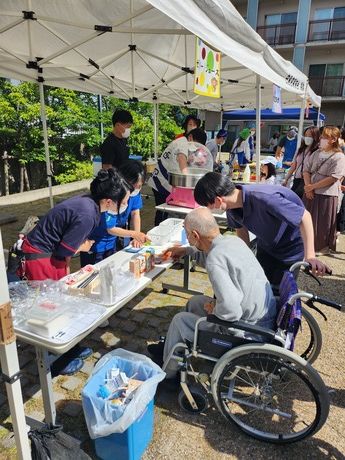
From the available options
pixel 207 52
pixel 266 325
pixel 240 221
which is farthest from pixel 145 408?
pixel 207 52

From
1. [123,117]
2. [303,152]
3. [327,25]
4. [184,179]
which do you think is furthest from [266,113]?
[327,25]

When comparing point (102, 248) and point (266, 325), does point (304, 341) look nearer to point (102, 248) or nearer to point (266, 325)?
point (266, 325)

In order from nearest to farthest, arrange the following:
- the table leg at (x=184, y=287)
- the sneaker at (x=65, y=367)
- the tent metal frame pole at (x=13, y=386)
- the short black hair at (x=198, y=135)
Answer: the tent metal frame pole at (x=13, y=386) < the sneaker at (x=65, y=367) < the table leg at (x=184, y=287) < the short black hair at (x=198, y=135)

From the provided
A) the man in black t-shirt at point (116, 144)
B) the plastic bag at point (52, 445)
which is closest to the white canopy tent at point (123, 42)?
the plastic bag at point (52, 445)

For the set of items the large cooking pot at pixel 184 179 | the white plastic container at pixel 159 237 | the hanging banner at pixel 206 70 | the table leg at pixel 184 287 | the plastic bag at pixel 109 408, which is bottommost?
the table leg at pixel 184 287

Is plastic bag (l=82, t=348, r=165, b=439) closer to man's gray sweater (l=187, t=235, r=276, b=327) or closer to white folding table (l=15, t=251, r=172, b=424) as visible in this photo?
white folding table (l=15, t=251, r=172, b=424)

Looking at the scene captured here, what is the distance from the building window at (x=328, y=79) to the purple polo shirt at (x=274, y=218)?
70.2 ft

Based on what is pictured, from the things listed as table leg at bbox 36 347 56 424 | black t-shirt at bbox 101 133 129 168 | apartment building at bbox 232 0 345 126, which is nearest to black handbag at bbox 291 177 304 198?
black t-shirt at bbox 101 133 129 168

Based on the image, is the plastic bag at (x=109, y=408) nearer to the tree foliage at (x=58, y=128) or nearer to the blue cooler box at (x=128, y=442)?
the blue cooler box at (x=128, y=442)

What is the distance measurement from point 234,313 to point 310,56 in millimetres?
23401

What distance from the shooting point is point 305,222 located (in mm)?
2109

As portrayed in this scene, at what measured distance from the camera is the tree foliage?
27.6 ft

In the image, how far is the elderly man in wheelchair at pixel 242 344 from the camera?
5.69 ft

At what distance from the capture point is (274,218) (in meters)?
2.20
